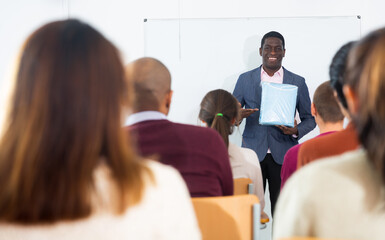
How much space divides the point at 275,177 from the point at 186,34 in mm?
1663

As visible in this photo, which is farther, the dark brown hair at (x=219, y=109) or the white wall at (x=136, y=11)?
the white wall at (x=136, y=11)

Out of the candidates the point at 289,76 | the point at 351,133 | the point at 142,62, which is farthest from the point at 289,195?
the point at 289,76

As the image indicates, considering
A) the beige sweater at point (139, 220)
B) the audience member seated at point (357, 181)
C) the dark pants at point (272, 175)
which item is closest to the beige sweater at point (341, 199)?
the audience member seated at point (357, 181)

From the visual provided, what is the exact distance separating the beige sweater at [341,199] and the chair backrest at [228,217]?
438 mm

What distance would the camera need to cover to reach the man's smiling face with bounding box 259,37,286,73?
3.87 metres

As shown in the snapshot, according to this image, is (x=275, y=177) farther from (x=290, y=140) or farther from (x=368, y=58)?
(x=368, y=58)

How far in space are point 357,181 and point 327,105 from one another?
1.43 meters

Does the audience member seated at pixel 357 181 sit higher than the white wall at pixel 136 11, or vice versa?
the white wall at pixel 136 11

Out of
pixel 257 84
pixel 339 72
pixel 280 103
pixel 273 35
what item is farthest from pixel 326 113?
pixel 273 35

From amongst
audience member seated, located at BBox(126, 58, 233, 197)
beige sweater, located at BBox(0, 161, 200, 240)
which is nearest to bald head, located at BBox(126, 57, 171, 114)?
audience member seated, located at BBox(126, 58, 233, 197)

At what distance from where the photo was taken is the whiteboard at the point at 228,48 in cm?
427

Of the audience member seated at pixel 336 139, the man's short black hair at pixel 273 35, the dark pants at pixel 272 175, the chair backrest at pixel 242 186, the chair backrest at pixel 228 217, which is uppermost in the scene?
the man's short black hair at pixel 273 35

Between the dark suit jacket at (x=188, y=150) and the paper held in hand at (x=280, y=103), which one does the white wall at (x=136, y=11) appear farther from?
the dark suit jacket at (x=188, y=150)

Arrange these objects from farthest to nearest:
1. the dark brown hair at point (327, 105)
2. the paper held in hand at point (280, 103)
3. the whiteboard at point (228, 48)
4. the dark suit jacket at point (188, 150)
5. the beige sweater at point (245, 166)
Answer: the whiteboard at point (228, 48) → the paper held in hand at point (280, 103) → the beige sweater at point (245, 166) → the dark brown hair at point (327, 105) → the dark suit jacket at point (188, 150)
